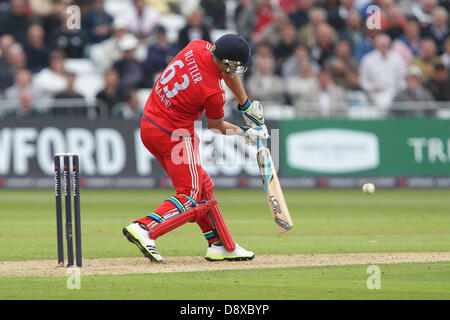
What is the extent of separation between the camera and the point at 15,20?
2105 cm

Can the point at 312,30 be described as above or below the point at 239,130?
above

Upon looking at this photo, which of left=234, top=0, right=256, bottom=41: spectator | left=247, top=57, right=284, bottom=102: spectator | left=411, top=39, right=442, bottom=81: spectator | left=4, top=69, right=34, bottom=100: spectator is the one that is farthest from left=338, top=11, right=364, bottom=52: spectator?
left=4, top=69, right=34, bottom=100: spectator

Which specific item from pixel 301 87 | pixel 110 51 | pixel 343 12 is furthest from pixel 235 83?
pixel 343 12

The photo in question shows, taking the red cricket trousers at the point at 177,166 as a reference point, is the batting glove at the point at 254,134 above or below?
above

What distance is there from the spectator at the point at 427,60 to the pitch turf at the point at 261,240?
3333 mm

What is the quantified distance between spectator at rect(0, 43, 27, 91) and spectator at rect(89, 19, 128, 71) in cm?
173

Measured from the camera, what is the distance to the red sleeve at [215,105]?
8703mm

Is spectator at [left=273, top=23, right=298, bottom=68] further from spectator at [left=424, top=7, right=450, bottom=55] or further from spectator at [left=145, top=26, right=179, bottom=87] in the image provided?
spectator at [left=424, top=7, right=450, bottom=55]

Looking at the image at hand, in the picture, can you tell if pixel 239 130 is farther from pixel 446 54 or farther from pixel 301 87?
pixel 446 54

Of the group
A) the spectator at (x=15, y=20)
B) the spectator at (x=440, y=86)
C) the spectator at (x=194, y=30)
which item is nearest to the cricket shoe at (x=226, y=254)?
the spectator at (x=440, y=86)

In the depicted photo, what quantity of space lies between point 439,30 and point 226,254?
13.2 meters

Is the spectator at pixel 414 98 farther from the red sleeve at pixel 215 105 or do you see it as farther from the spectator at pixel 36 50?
the red sleeve at pixel 215 105

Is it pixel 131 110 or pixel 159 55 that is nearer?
pixel 131 110

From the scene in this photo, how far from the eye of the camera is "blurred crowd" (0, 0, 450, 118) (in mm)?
19016
